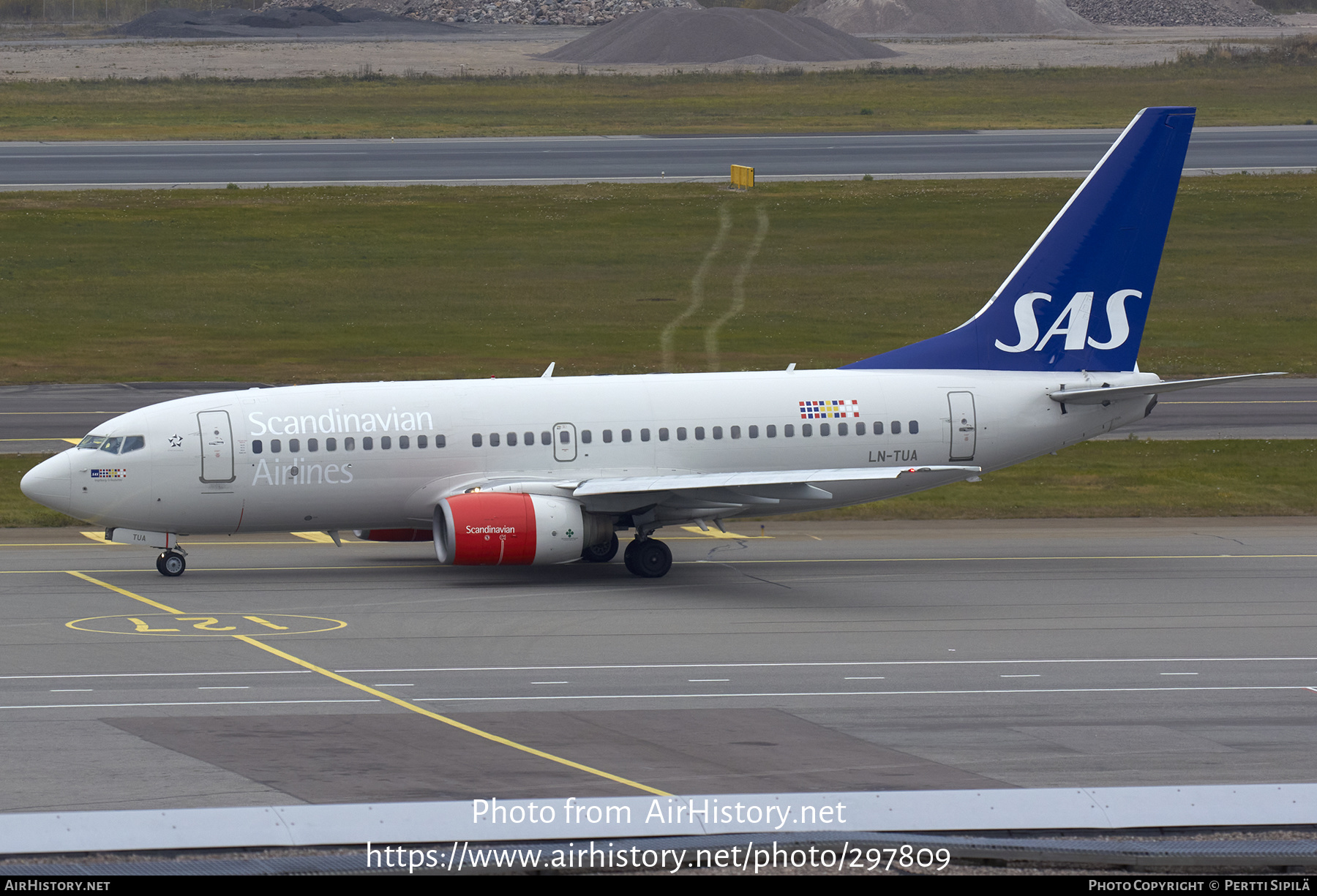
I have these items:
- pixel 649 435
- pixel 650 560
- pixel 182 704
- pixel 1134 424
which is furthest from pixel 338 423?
pixel 1134 424

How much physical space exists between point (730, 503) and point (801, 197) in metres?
58.2

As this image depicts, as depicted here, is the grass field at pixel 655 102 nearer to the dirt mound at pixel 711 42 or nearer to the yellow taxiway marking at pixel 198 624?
the dirt mound at pixel 711 42

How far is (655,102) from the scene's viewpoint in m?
137

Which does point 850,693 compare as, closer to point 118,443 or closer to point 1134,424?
point 118,443

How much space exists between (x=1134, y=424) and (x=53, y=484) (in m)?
31.0

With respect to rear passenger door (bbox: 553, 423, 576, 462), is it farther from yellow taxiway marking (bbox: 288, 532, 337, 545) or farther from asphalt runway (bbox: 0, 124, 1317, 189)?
asphalt runway (bbox: 0, 124, 1317, 189)

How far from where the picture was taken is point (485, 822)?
642 inches

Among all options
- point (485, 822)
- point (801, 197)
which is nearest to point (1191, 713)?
point (485, 822)

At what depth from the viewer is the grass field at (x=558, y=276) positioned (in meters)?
65.0

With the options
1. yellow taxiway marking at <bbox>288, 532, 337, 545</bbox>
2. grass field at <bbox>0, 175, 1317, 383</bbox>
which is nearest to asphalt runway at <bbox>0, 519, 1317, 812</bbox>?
yellow taxiway marking at <bbox>288, 532, 337, 545</bbox>

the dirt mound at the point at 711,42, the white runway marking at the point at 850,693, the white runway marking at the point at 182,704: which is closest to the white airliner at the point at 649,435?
the white runway marking at the point at 850,693

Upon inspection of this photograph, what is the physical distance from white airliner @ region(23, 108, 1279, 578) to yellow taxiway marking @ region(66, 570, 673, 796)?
10.6ft

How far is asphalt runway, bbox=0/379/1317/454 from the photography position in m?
52.2

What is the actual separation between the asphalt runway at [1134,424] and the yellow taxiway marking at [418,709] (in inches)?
721
